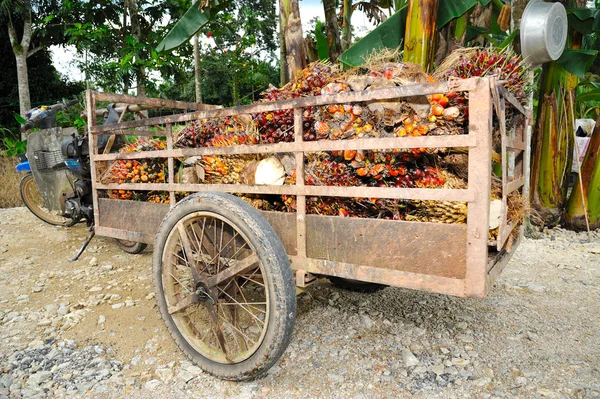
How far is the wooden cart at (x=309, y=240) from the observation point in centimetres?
150

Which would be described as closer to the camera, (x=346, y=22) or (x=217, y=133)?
(x=217, y=133)

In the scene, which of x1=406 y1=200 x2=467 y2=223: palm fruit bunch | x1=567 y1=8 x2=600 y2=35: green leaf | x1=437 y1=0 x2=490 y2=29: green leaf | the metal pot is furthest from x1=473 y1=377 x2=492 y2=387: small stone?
x1=567 y1=8 x2=600 y2=35: green leaf

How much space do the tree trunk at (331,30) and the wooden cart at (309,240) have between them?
116 inches

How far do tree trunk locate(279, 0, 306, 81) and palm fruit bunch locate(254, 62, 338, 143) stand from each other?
4.24 ft

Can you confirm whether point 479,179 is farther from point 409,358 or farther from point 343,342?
point 343,342

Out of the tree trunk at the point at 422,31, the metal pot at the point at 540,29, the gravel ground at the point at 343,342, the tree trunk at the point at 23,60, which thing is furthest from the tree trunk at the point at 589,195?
the tree trunk at the point at 23,60

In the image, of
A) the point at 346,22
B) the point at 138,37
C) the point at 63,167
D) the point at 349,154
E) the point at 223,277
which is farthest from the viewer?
the point at 138,37

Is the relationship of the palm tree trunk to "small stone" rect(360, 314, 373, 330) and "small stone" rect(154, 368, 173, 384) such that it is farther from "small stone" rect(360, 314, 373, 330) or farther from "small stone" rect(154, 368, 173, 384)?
"small stone" rect(154, 368, 173, 384)

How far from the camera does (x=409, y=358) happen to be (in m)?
2.19

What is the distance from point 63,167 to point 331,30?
3.30 metres

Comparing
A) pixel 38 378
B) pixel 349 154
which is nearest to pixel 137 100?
pixel 38 378

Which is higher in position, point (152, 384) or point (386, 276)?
point (386, 276)

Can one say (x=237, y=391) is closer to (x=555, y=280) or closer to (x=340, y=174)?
(x=340, y=174)

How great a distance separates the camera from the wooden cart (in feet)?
4.94
